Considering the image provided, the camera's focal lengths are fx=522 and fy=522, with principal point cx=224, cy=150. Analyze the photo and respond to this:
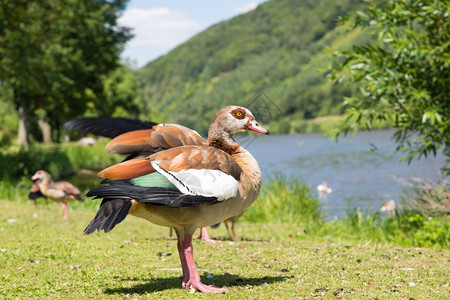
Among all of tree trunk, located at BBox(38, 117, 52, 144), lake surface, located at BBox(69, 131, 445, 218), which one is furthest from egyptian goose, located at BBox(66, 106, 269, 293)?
tree trunk, located at BBox(38, 117, 52, 144)

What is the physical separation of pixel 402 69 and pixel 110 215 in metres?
9.67

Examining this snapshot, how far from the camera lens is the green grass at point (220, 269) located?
594 cm

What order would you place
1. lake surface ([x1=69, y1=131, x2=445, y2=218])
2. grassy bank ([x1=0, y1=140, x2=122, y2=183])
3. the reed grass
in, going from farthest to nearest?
grassy bank ([x1=0, y1=140, x2=122, y2=183])
lake surface ([x1=69, y1=131, x2=445, y2=218])
the reed grass

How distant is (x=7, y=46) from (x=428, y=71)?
65.3 ft

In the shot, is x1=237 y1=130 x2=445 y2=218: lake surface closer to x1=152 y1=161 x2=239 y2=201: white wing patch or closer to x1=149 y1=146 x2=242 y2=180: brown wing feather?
x1=149 y1=146 x2=242 y2=180: brown wing feather

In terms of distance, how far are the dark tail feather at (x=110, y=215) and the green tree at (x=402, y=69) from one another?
8073 millimetres

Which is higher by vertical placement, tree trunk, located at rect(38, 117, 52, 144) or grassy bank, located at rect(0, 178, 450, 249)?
tree trunk, located at rect(38, 117, 52, 144)

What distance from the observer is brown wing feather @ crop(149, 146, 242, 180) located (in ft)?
17.7

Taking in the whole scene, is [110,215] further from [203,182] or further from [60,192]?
[60,192]

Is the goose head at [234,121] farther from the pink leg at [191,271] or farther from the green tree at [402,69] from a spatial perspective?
the green tree at [402,69]

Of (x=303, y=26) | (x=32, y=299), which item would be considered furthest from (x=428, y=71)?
(x=303, y=26)

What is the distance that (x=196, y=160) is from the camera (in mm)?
5465

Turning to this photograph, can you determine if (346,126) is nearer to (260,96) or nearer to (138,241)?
(138,241)

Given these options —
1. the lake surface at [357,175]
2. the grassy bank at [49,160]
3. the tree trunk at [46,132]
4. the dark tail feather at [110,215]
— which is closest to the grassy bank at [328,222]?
the lake surface at [357,175]
